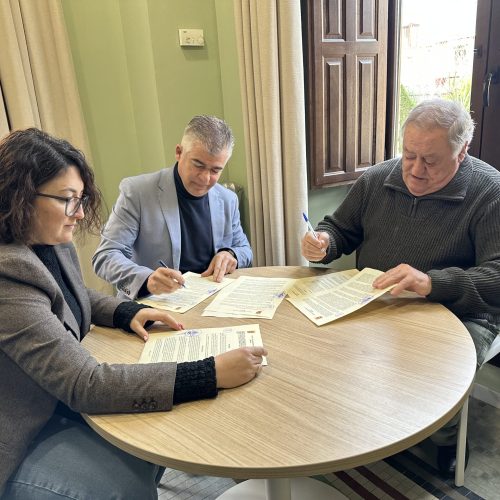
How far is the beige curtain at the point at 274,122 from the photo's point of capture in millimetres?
1930

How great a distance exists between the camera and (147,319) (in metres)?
1.18

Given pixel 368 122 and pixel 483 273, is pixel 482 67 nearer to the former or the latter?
pixel 368 122

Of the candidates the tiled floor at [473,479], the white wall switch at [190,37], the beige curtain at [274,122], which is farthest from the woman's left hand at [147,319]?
the white wall switch at [190,37]

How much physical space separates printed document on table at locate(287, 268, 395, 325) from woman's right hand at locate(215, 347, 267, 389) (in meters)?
0.29

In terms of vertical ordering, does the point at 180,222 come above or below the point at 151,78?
below

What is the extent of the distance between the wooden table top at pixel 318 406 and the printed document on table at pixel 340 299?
0.05m

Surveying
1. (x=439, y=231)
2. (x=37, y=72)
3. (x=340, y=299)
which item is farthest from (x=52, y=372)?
(x=37, y=72)

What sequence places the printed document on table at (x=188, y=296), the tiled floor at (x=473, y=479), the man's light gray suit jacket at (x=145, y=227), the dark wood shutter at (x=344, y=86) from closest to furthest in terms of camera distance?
the printed document on table at (x=188, y=296), the tiled floor at (x=473, y=479), the man's light gray suit jacket at (x=145, y=227), the dark wood shutter at (x=344, y=86)

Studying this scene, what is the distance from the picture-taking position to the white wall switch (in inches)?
87.3

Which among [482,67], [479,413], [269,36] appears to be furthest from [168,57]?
[479,413]

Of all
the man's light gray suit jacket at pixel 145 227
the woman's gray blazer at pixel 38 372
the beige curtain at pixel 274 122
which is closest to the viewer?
the woman's gray blazer at pixel 38 372

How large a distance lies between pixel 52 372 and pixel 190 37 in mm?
1909

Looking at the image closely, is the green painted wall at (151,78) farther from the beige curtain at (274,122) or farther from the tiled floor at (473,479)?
the tiled floor at (473,479)

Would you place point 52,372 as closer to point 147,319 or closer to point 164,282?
point 147,319
